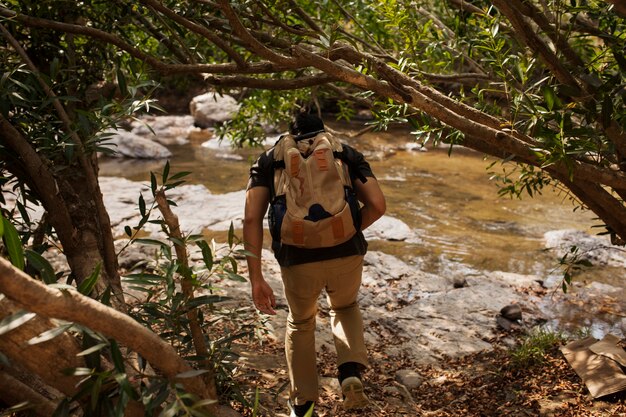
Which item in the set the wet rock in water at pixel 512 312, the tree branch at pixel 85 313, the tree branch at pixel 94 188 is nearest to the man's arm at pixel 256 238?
the tree branch at pixel 94 188

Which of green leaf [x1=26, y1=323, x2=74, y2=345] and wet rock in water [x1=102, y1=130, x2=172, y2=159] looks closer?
green leaf [x1=26, y1=323, x2=74, y2=345]

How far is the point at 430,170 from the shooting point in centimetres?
1309

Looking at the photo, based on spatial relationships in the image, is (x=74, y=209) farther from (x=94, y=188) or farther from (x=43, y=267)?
(x=43, y=267)

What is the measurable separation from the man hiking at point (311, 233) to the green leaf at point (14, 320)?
5.10ft

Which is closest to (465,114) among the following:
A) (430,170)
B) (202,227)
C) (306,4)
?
(306,4)

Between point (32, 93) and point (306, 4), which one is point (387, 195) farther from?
point (32, 93)

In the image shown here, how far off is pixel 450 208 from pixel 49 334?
896 cm

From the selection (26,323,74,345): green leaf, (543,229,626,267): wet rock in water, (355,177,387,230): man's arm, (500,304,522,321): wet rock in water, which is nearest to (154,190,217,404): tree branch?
(26,323,74,345): green leaf

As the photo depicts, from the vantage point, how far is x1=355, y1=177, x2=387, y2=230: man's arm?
337 centimetres

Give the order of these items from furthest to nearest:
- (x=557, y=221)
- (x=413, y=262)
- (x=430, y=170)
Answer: (x=430, y=170), (x=557, y=221), (x=413, y=262)

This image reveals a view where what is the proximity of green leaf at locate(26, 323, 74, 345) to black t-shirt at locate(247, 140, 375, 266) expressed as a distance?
1.69 metres

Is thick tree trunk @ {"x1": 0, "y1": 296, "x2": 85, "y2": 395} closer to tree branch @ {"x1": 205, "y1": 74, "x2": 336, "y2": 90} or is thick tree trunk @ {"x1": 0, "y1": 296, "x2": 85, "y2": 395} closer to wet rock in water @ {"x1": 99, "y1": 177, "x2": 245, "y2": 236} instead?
tree branch @ {"x1": 205, "y1": 74, "x2": 336, "y2": 90}

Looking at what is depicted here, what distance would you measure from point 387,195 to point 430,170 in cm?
246

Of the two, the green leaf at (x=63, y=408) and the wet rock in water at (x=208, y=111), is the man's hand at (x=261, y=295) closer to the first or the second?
the green leaf at (x=63, y=408)
